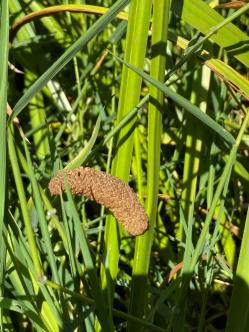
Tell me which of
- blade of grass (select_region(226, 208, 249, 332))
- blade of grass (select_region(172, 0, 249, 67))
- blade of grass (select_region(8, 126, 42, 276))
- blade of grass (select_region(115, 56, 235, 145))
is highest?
blade of grass (select_region(172, 0, 249, 67))

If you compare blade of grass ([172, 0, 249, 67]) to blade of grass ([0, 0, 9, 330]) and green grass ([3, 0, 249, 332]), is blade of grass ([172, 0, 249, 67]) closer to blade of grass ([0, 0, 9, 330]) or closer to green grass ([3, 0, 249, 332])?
green grass ([3, 0, 249, 332])

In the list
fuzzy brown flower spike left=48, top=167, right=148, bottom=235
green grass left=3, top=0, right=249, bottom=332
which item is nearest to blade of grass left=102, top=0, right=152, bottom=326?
green grass left=3, top=0, right=249, bottom=332

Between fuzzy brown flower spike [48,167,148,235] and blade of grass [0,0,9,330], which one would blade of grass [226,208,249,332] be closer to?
fuzzy brown flower spike [48,167,148,235]

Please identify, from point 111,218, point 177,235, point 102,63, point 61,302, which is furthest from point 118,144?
point 102,63

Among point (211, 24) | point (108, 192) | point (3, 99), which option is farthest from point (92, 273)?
point (211, 24)

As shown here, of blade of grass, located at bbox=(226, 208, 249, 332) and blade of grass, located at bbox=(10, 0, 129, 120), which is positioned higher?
blade of grass, located at bbox=(10, 0, 129, 120)

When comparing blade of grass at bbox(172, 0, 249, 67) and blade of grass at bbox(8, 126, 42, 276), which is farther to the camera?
blade of grass at bbox(172, 0, 249, 67)

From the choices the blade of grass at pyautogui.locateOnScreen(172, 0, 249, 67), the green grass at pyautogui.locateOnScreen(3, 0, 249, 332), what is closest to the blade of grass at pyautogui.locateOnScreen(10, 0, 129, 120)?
the green grass at pyautogui.locateOnScreen(3, 0, 249, 332)

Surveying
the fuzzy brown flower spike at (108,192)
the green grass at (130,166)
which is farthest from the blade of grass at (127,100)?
the fuzzy brown flower spike at (108,192)
